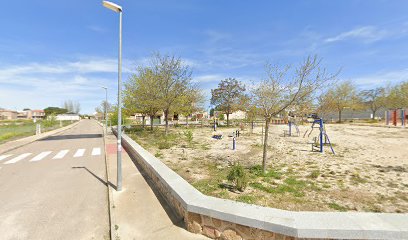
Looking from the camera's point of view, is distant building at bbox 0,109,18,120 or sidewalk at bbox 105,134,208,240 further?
distant building at bbox 0,109,18,120

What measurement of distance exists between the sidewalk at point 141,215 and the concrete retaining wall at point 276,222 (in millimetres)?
373

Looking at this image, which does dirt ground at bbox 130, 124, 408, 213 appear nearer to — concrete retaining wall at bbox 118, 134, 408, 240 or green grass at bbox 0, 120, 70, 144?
concrete retaining wall at bbox 118, 134, 408, 240

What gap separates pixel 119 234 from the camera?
14.5 feet

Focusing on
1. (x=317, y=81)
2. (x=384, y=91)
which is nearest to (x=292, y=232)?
(x=317, y=81)

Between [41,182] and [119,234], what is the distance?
5750mm

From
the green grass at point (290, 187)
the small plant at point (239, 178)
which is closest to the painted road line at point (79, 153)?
the small plant at point (239, 178)

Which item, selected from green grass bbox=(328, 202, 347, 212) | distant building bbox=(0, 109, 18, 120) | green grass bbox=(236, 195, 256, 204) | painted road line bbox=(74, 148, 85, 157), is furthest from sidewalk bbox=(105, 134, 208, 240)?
distant building bbox=(0, 109, 18, 120)

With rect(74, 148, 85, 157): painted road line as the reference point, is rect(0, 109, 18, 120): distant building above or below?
above

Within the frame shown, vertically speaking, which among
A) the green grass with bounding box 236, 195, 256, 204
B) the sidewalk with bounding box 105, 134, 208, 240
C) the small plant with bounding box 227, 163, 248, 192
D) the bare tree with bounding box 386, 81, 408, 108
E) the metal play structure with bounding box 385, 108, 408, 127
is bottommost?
the sidewalk with bounding box 105, 134, 208, 240

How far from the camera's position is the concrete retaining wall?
10.4 feet

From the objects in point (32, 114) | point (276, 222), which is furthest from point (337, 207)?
point (32, 114)

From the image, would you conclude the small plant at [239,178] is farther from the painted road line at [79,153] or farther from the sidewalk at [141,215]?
the painted road line at [79,153]

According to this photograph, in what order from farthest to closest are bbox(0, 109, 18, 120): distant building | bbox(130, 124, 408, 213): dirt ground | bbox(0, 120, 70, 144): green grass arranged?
bbox(0, 109, 18, 120): distant building
bbox(0, 120, 70, 144): green grass
bbox(130, 124, 408, 213): dirt ground

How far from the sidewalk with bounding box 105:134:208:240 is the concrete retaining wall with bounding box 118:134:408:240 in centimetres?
37
